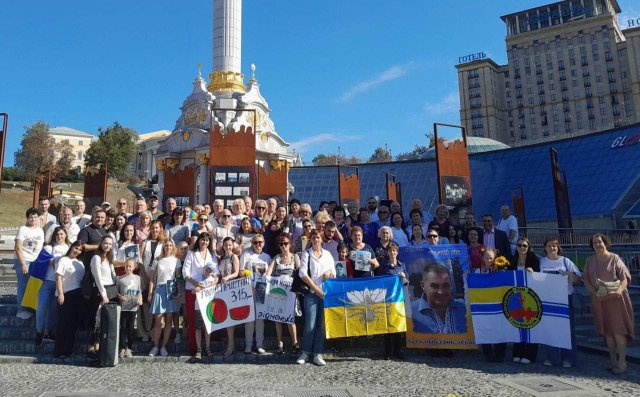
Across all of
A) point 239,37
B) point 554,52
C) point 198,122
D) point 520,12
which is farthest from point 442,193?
point 520,12

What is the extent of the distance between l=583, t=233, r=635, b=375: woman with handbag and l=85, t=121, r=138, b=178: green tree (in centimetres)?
5525

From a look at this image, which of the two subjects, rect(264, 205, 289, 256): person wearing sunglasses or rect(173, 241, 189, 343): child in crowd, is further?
rect(264, 205, 289, 256): person wearing sunglasses

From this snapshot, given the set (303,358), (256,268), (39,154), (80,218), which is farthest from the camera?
(39,154)

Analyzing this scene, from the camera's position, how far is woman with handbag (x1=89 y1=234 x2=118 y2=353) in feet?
21.0

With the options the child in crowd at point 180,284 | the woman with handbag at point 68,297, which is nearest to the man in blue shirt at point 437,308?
the child in crowd at point 180,284

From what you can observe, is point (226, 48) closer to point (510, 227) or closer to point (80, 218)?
point (80, 218)

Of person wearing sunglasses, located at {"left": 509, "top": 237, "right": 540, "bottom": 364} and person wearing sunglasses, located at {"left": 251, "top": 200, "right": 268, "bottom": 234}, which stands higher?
person wearing sunglasses, located at {"left": 251, "top": 200, "right": 268, "bottom": 234}

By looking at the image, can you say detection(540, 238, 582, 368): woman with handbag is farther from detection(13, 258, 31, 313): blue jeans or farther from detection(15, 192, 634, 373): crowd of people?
detection(13, 258, 31, 313): blue jeans

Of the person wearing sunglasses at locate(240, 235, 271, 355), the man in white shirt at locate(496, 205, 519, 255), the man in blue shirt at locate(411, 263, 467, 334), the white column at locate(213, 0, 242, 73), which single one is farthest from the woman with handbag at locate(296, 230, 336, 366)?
the white column at locate(213, 0, 242, 73)

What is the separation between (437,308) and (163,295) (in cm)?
395

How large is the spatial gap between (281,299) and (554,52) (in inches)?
4050

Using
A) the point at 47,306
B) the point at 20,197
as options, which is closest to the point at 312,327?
the point at 47,306

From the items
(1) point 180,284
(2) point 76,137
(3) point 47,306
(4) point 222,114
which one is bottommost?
(3) point 47,306

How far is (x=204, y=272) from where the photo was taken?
6.81m
